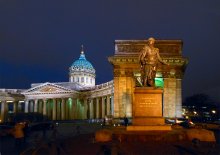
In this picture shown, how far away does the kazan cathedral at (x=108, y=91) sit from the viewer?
48.0 metres

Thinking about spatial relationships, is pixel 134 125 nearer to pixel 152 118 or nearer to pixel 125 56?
pixel 152 118

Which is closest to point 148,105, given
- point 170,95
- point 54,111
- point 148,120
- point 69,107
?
point 148,120

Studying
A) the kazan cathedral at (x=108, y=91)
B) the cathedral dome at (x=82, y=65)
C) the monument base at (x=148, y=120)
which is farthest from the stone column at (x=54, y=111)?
the monument base at (x=148, y=120)

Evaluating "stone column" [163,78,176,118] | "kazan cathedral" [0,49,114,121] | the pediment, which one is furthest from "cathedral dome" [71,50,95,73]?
"stone column" [163,78,176,118]

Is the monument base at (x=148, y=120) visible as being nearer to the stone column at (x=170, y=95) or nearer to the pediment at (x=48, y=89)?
the stone column at (x=170, y=95)

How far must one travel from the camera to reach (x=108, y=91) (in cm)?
7738

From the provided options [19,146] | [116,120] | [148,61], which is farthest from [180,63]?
[19,146]

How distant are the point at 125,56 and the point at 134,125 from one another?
28760mm

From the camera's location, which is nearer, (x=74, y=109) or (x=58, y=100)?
(x=74, y=109)

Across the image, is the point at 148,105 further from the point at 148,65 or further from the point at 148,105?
the point at 148,65

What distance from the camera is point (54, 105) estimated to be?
346 feet

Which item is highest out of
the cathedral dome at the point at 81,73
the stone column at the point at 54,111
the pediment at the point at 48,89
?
the cathedral dome at the point at 81,73

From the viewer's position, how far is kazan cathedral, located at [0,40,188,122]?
48031mm

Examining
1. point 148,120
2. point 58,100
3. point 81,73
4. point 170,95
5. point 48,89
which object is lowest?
point 148,120
